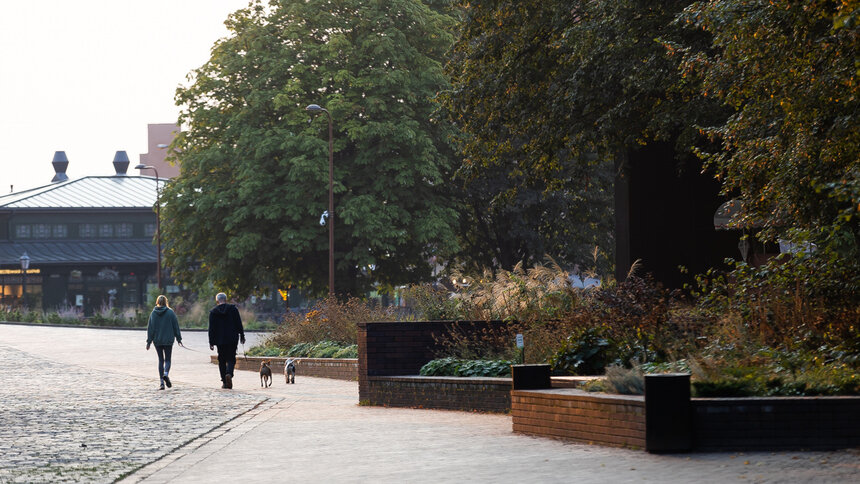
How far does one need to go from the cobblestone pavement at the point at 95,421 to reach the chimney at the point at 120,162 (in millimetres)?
91763

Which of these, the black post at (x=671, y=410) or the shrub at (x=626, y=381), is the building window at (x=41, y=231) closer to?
the shrub at (x=626, y=381)

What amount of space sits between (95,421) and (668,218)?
12.6 metres

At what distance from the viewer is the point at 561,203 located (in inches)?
1617

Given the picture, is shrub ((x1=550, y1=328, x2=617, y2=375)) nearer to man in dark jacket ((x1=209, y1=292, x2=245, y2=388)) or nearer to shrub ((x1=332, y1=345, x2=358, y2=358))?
man in dark jacket ((x1=209, y1=292, x2=245, y2=388))

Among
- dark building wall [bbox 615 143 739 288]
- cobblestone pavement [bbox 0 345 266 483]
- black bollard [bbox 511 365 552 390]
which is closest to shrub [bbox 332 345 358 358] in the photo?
cobblestone pavement [bbox 0 345 266 483]

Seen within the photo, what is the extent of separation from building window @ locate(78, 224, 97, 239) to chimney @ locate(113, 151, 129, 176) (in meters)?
37.2

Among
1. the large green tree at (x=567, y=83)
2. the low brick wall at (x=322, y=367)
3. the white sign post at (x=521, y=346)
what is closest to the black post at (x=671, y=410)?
the white sign post at (x=521, y=346)

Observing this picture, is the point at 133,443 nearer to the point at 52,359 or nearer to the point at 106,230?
the point at 52,359

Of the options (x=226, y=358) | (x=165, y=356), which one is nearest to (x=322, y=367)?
(x=226, y=358)

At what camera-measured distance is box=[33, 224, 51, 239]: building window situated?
7631 cm

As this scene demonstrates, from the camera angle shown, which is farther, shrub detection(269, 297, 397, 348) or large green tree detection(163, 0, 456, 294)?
large green tree detection(163, 0, 456, 294)

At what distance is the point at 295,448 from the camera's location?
37.5 feet

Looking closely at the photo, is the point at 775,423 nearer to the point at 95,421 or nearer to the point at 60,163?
the point at 95,421

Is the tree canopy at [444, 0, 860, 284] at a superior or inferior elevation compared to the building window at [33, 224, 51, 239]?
inferior
